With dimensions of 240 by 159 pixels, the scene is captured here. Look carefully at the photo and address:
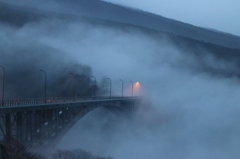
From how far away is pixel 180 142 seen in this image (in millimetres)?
35719

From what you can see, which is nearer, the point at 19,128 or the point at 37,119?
the point at 19,128

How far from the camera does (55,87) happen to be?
45.9m

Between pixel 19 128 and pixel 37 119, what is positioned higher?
pixel 37 119

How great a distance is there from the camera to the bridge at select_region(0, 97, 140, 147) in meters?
17.5

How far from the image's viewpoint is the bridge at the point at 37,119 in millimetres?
17486

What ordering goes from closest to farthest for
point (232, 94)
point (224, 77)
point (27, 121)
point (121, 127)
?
point (27, 121) < point (121, 127) < point (232, 94) < point (224, 77)

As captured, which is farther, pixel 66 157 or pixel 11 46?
pixel 11 46

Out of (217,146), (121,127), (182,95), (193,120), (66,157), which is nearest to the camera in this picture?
(66,157)

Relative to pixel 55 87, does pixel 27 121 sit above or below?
below

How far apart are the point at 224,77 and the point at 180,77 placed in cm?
1278

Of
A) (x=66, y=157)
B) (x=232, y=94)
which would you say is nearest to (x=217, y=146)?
(x=66, y=157)

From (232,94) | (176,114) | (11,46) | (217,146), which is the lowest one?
(217,146)

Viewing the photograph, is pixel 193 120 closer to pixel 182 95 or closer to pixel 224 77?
pixel 182 95

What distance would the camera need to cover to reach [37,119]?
19.6 meters
